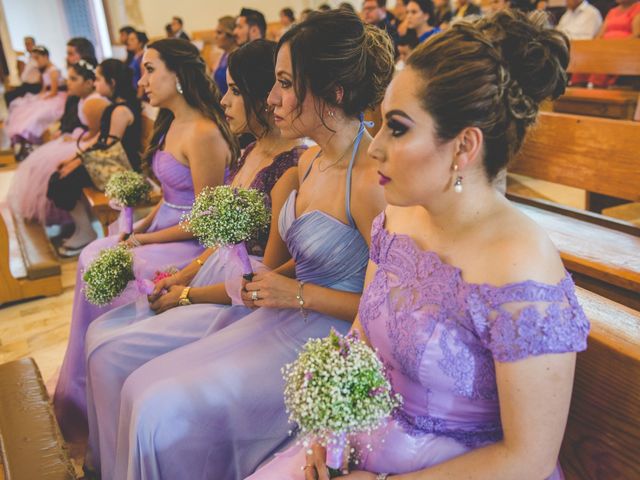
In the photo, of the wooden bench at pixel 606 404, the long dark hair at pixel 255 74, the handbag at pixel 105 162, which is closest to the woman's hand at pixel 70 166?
the handbag at pixel 105 162

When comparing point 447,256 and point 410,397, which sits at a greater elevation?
point 447,256

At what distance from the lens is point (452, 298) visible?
1144mm

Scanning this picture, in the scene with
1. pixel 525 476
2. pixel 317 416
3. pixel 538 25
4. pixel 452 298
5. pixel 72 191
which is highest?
pixel 538 25

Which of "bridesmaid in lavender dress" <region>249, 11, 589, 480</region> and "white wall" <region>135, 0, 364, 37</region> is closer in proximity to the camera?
"bridesmaid in lavender dress" <region>249, 11, 589, 480</region>

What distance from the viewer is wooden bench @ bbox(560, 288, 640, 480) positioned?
45.3 inches

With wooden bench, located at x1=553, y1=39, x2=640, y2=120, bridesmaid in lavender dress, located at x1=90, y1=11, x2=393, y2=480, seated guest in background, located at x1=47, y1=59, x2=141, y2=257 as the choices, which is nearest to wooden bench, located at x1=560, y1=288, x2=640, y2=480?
bridesmaid in lavender dress, located at x1=90, y1=11, x2=393, y2=480

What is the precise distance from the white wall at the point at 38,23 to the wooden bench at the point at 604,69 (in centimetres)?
1652

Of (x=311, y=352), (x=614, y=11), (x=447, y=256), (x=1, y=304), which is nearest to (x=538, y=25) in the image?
(x=447, y=256)

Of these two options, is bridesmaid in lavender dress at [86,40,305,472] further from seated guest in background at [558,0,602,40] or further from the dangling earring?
seated guest in background at [558,0,602,40]

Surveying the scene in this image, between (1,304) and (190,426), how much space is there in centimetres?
291

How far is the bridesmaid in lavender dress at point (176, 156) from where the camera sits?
2703mm

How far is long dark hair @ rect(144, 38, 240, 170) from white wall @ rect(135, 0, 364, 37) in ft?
39.3

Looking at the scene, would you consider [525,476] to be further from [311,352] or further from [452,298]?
[311,352]

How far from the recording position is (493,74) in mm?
1092
